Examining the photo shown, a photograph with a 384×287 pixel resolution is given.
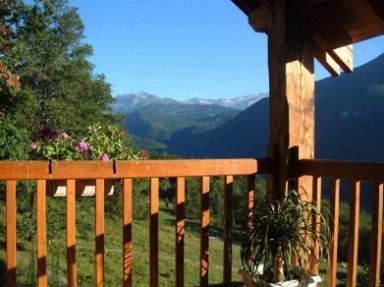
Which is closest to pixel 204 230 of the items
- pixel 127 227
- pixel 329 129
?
pixel 127 227

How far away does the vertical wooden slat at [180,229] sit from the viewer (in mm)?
2357

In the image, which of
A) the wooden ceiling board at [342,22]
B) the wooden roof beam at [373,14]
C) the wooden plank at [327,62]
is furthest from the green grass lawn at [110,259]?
the wooden roof beam at [373,14]

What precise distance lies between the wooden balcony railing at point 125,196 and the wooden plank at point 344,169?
8.5 inches

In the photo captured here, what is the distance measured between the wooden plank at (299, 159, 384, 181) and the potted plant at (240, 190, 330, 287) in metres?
0.23

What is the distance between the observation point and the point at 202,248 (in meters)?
2.45

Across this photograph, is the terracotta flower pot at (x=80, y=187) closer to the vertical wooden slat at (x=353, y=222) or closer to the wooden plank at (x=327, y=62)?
the vertical wooden slat at (x=353, y=222)

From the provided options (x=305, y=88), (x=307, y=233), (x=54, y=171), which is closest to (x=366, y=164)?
(x=307, y=233)

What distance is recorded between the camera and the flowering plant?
2754 millimetres

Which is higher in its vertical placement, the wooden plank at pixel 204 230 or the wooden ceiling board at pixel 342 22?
the wooden ceiling board at pixel 342 22

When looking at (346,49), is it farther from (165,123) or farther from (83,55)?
(165,123)

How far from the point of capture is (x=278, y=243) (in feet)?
6.87

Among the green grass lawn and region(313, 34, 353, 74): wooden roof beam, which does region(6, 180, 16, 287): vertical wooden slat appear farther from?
the green grass lawn

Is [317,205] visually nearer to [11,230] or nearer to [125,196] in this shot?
[125,196]

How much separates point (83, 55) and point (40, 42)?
8.08ft
